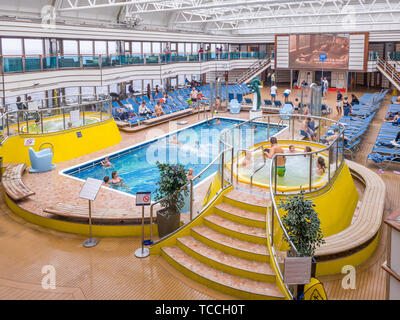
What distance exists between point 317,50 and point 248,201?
78.8 feet

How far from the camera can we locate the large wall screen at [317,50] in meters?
26.7

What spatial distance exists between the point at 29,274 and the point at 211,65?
25.1 meters

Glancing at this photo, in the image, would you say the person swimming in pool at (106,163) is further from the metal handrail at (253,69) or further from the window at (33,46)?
the metal handrail at (253,69)

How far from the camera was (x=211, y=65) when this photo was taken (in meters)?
28.9

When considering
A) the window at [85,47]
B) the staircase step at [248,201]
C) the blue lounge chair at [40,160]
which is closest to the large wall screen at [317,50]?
the window at [85,47]

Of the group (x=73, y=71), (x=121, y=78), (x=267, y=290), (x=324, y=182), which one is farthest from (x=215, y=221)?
(x=121, y=78)

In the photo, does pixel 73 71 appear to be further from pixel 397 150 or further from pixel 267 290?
pixel 267 290

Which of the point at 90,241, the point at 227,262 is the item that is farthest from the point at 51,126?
the point at 227,262

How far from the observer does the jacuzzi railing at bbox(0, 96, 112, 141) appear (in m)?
11.1

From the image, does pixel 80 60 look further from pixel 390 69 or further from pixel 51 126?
pixel 390 69

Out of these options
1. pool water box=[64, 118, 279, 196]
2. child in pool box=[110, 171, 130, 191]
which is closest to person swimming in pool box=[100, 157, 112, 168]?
pool water box=[64, 118, 279, 196]

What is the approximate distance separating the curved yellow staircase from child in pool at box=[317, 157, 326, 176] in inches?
46.7

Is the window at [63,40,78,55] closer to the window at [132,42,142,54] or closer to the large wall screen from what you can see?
the window at [132,42,142,54]
